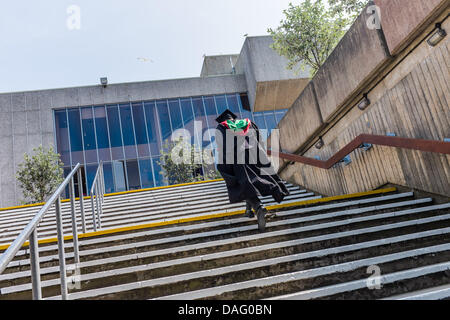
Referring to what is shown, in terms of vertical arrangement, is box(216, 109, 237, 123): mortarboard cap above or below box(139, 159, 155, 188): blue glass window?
below

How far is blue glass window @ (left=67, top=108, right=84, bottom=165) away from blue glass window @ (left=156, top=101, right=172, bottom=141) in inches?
177

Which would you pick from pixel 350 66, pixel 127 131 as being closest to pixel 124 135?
pixel 127 131

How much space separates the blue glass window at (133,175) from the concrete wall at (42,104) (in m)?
3.76

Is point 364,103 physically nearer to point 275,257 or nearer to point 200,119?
point 275,257

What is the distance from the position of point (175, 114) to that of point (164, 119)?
72cm

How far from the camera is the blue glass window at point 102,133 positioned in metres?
19.8

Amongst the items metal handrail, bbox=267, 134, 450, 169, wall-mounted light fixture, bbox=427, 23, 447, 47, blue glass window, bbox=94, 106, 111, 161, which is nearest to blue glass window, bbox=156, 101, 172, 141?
blue glass window, bbox=94, 106, 111, 161

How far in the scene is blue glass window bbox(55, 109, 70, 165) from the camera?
1958 cm

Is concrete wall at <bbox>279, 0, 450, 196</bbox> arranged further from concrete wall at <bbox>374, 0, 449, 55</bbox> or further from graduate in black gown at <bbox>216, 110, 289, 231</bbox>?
graduate in black gown at <bbox>216, 110, 289, 231</bbox>

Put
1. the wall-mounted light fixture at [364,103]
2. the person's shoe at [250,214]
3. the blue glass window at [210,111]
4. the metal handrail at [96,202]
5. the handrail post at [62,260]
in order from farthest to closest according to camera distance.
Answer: the blue glass window at [210,111] → the wall-mounted light fixture at [364,103] → the metal handrail at [96,202] → the person's shoe at [250,214] → the handrail post at [62,260]

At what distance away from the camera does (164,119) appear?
20719 millimetres
